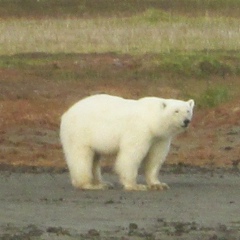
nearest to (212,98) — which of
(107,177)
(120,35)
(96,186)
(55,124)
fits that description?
(55,124)

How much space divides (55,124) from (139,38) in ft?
57.7

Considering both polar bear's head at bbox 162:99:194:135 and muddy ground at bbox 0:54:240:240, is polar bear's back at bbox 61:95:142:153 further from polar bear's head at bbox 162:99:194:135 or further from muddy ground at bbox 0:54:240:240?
muddy ground at bbox 0:54:240:240

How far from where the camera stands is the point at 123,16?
51.1 m

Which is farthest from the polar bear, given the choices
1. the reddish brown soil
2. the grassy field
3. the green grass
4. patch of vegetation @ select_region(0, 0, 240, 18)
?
patch of vegetation @ select_region(0, 0, 240, 18)

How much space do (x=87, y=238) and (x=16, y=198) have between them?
3527mm

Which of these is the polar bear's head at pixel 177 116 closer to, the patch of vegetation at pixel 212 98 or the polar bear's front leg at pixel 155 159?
the polar bear's front leg at pixel 155 159

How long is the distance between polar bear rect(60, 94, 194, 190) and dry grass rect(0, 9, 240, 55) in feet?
71.6

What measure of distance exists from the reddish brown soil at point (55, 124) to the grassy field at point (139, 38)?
4.40 ft

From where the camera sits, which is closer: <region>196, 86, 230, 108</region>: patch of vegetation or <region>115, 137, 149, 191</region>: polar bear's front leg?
<region>115, 137, 149, 191</region>: polar bear's front leg

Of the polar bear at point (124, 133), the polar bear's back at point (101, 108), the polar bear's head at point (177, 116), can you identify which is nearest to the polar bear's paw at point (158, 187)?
the polar bear at point (124, 133)

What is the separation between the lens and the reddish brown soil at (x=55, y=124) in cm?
1817

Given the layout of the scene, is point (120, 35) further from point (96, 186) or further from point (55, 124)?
point (96, 186)

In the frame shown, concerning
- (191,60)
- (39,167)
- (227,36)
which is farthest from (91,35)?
(39,167)

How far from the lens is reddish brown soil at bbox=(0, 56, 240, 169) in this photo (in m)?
18.2
